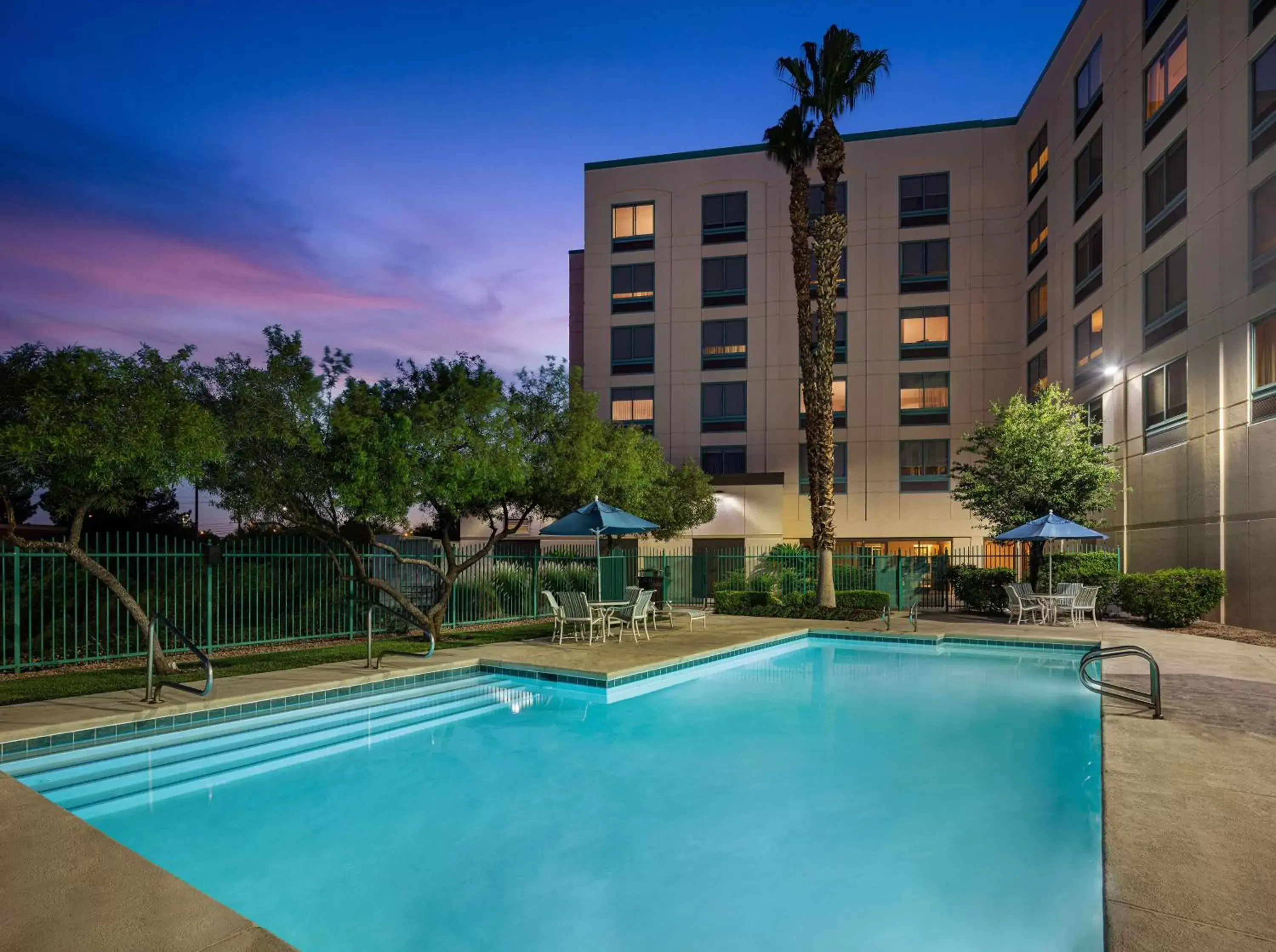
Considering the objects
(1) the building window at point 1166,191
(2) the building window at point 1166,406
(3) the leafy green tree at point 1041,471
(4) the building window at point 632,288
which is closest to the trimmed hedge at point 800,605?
(3) the leafy green tree at point 1041,471

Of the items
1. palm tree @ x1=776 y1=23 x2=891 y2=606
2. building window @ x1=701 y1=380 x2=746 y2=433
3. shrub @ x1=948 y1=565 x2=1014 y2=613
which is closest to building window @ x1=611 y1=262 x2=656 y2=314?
building window @ x1=701 y1=380 x2=746 y2=433

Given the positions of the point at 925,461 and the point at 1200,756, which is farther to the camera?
the point at 925,461

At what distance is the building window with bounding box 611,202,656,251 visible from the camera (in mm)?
34656

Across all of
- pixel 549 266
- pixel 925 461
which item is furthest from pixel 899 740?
pixel 549 266

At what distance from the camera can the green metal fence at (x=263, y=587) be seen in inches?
430

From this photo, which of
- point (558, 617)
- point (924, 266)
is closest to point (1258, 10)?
point (924, 266)

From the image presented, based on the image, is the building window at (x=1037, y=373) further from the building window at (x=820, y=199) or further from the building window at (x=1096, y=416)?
the building window at (x=820, y=199)

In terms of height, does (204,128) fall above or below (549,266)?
below

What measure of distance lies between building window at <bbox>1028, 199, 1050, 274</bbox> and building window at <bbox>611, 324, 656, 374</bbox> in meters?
15.1

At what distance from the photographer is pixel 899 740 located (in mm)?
7984

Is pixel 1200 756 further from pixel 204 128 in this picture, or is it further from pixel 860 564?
pixel 204 128

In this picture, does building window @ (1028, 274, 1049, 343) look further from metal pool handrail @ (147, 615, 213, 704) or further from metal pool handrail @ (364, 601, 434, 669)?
metal pool handrail @ (147, 615, 213, 704)

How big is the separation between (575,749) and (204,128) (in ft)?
55.1

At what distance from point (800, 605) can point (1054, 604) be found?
5.38 meters
